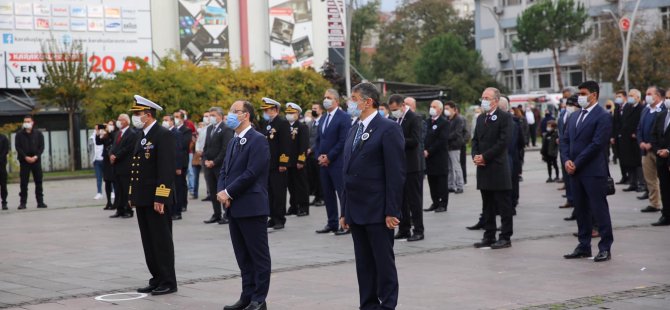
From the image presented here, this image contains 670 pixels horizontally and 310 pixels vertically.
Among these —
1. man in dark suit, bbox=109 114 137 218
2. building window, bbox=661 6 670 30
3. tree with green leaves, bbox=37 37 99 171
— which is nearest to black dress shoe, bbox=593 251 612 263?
man in dark suit, bbox=109 114 137 218

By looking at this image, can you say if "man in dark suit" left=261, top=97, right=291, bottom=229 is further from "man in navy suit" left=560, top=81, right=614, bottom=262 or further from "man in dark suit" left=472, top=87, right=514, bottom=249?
"man in navy suit" left=560, top=81, right=614, bottom=262

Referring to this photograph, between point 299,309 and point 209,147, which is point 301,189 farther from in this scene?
point 299,309

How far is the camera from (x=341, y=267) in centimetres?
1109

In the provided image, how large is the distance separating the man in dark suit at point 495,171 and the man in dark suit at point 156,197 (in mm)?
4420

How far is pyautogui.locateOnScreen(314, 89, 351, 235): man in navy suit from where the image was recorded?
14.3m

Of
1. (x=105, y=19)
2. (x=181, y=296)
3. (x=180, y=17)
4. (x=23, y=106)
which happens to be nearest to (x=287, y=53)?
(x=180, y=17)

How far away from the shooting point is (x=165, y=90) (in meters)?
35.7

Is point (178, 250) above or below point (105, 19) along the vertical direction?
below

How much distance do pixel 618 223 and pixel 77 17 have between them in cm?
3536

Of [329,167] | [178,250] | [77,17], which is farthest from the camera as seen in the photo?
[77,17]

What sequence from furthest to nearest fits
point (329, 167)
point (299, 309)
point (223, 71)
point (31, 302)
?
point (223, 71) < point (329, 167) < point (31, 302) < point (299, 309)

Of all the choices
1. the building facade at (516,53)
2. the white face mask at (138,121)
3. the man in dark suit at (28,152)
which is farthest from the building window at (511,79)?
the white face mask at (138,121)

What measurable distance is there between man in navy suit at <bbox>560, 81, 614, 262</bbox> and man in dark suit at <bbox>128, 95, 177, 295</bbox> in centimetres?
459

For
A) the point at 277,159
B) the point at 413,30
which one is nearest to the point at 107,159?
the point at 277,159
